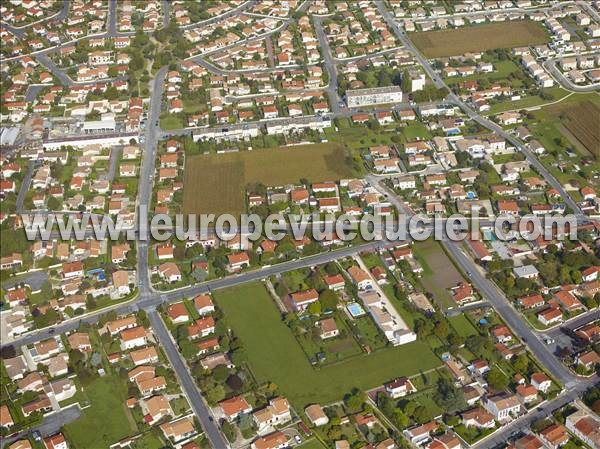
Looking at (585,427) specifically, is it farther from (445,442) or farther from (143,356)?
(143,356)

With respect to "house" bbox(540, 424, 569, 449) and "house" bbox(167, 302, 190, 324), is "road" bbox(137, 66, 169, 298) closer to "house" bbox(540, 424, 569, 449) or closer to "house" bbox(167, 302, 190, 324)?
"house" bbox(167, 302, 190, 324)

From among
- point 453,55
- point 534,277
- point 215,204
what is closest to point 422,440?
point 534,277

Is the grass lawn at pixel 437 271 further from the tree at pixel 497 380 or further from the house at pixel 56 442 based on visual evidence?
the house at pixel 56 442

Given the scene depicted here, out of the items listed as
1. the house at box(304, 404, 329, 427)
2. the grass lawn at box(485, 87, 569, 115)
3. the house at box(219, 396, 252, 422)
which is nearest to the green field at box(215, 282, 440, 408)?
the house at box(304, 404, 329, 427)

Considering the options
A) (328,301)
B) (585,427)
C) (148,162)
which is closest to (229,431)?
(328,301)

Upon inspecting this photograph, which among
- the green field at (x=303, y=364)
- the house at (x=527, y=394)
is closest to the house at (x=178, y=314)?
the green field at (x=303, y=364)

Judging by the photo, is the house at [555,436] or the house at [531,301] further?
the house at [531,301]
